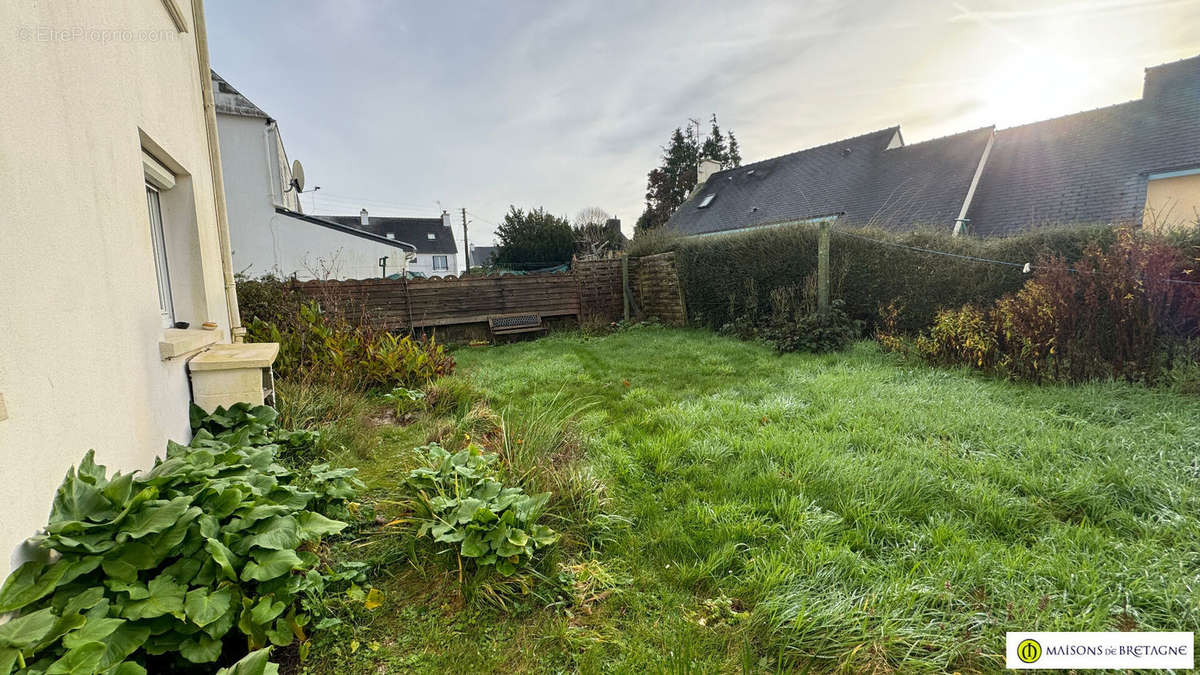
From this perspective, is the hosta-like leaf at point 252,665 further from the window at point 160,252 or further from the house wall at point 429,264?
the house wall at point 429,264

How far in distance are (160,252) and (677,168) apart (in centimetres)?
2824

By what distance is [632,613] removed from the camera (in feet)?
6.02

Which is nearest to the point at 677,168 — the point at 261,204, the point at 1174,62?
the point at 1174,62

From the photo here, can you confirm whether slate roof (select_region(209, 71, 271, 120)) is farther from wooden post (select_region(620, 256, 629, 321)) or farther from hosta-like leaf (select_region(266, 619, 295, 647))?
hosta-like leaf (select_region(266, 619, 295, 647))

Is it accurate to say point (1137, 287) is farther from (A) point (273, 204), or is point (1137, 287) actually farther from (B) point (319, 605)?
(A) point (273, 204)

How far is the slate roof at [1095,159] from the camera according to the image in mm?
10469

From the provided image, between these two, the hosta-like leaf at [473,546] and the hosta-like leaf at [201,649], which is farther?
the hosta-like leaf at [473,546]

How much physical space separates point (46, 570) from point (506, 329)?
851cm

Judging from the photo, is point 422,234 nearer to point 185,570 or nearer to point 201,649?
point 185,570

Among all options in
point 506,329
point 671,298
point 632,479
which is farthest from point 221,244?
point 671,298

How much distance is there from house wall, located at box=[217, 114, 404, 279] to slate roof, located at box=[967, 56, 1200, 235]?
18.5m

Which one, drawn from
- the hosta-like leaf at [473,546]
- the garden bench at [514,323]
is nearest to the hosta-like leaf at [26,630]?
the hosta-like leaf at [473,546]

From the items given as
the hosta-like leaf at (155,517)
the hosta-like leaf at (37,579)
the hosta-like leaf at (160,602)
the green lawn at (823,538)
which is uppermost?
the hosta-like leaf at (155,517)

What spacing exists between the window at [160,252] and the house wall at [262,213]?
33.2ft
